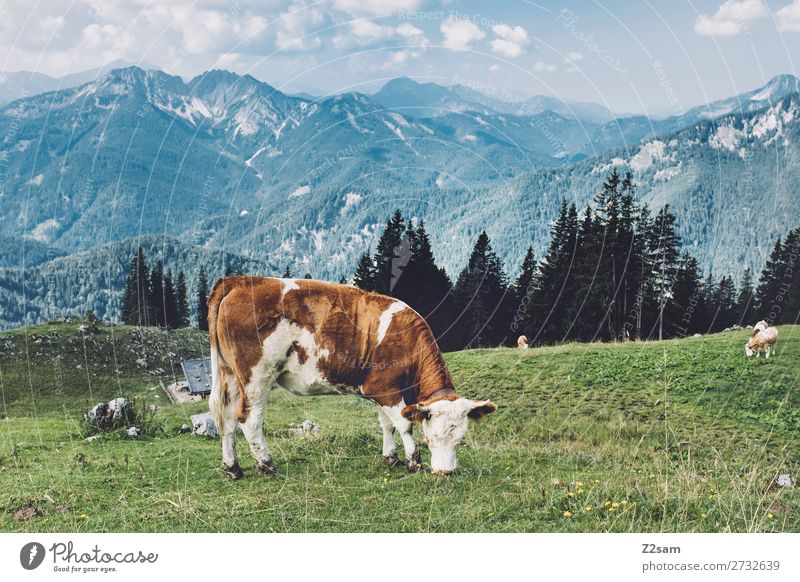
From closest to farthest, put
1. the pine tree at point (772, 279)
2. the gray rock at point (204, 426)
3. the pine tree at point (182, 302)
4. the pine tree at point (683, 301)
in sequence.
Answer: the gray rock at point (204, 426), the pine tree at point (182, 302), the pine tree at point (772, 279), the pine tree at point (683, 301)

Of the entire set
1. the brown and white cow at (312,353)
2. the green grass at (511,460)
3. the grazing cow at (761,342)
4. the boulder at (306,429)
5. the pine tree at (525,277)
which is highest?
the pine tree at (525,277)

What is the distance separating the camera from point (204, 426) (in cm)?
945

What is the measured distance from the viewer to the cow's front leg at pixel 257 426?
7.25m

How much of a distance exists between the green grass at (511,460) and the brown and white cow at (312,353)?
2.04 ft

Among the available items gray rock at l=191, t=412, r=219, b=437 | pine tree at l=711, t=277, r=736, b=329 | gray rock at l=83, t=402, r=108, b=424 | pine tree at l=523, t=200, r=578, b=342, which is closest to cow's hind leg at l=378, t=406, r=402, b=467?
gray rock at l=191, t=412, r=219, b=437

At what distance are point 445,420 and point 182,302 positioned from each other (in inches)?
322

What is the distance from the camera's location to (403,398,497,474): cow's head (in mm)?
6957

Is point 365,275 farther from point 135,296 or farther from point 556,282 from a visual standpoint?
point 135,296

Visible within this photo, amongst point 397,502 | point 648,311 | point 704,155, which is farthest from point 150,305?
point 704,155

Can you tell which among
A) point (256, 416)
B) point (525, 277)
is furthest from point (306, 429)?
point (525, 277)

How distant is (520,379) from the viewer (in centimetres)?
1101

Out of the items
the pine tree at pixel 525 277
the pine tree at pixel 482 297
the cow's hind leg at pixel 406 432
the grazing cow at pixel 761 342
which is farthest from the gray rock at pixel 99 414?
the grazing cow at pixel 761 342

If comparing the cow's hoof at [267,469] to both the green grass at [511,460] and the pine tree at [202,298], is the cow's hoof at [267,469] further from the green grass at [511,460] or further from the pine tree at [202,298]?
the pine tree at [202,298]
